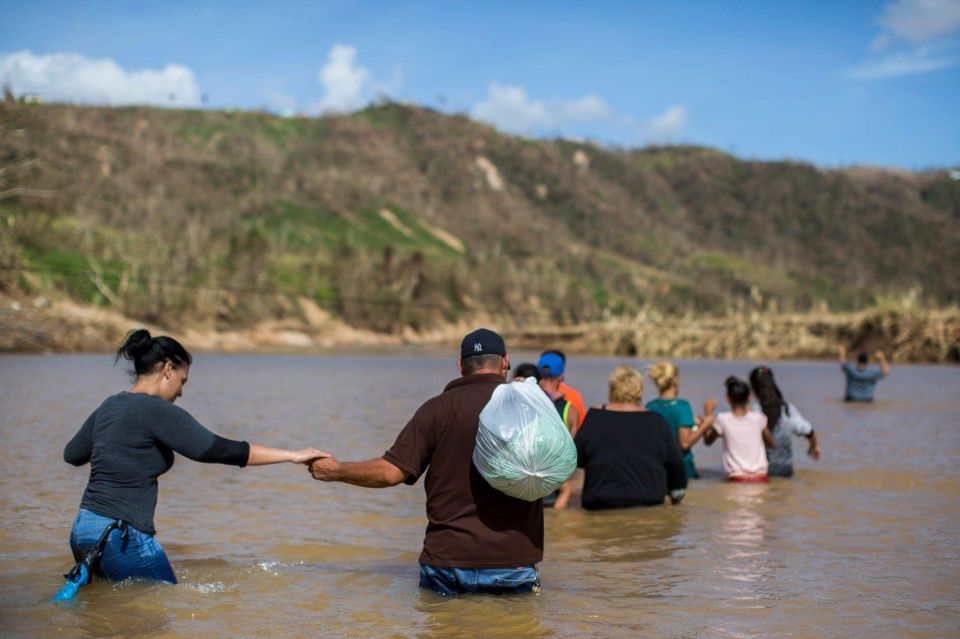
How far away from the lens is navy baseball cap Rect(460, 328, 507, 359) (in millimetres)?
6805

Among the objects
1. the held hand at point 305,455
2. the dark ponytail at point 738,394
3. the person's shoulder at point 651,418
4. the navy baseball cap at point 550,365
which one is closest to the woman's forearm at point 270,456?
the held hand at point 305,455

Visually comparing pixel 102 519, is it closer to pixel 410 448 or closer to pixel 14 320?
pixel 410 448

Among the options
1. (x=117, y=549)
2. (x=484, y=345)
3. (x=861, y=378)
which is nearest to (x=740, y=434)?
(x=484, y=345)

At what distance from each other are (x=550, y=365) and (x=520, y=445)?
4934mm

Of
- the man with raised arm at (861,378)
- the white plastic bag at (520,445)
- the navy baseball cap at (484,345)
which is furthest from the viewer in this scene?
the man with raised arm at (861,378)

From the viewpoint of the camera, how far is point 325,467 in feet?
23.2

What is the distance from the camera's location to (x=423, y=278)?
201 ft

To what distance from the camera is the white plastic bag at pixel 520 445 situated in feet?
21.2

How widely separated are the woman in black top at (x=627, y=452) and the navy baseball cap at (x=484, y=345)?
3.74 meters

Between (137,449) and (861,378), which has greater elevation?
(137,449)

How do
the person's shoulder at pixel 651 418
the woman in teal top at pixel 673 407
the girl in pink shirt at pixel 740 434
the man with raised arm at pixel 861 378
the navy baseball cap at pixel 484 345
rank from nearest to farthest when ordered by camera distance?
1. the navy baseball cap at pixel 484 345
2. the person's shoulder at pixel 651 418
3. the woman in teal top at pixel 673 407
4. the girl in pink shirt at pixel 740 434
5. the man with raised arm at pixel 861 378

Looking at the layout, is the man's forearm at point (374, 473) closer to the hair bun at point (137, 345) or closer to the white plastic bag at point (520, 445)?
the white plastic bag at point (520, 445)

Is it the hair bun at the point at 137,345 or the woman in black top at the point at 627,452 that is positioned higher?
the hair bun at the point at 137,345

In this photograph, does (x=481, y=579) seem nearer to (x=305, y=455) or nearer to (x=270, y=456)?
(x=305, y=455)
